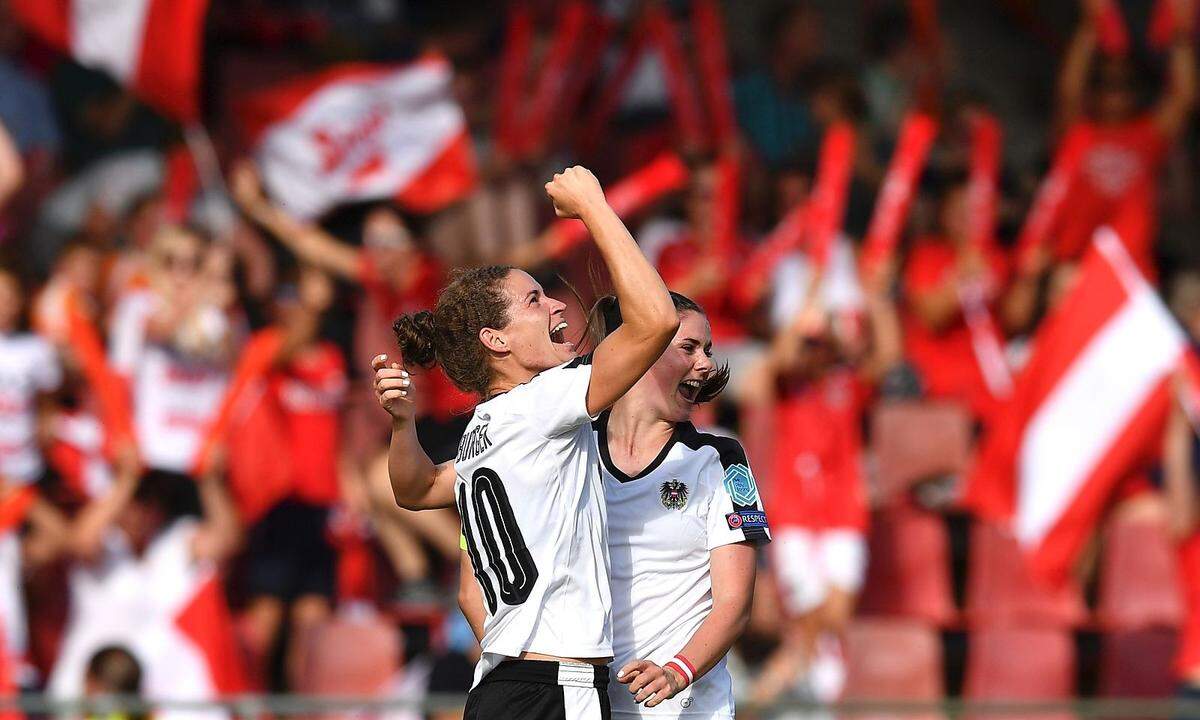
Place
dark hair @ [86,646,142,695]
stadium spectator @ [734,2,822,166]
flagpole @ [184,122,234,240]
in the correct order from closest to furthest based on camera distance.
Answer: dark hair @ [86,646,142,695] < flagpole @ [184,122,234,240] < stadium spectator @ [734,2,822,166]

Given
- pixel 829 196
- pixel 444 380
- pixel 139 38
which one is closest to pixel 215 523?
pixel 444 380

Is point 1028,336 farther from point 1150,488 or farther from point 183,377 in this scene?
point 183,377

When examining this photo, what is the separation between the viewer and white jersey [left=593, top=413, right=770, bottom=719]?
3.93 m

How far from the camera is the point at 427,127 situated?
8.73 metres

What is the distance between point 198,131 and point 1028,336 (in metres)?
4.15

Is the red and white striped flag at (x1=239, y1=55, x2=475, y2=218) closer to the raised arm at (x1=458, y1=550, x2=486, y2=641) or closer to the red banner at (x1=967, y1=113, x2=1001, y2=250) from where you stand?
the red banner at (x1=967, y1=113, x2=1001, y2=250)

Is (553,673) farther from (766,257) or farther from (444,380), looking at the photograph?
(766,257)

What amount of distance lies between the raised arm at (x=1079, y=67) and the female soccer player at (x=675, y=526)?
6.26 metres

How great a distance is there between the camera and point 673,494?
3965 millimetres

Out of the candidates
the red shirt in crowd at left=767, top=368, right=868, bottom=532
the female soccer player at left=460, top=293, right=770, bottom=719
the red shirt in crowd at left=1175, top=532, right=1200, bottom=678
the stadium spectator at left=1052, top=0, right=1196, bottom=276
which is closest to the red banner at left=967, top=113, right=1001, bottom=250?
the stadium spectator at left=1052, top=0, right=1196, bottom=276

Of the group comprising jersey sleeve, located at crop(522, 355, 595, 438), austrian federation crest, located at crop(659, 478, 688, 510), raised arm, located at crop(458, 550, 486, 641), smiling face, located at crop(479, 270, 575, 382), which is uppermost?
smiling face, located at crop(479, 270, 575, 382)

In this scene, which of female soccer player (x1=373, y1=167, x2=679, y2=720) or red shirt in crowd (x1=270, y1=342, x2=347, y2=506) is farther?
red shirt in crowd (x1=270, y1=342, x2=347, y2=506)

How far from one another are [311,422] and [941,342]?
10.2 feet

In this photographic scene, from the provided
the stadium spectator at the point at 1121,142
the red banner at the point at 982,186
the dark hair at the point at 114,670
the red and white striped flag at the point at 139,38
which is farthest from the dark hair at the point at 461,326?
the stadium spectator at the point at 1121,142
